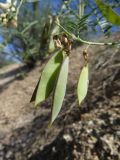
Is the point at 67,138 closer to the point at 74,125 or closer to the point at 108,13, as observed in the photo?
the point at 74,125

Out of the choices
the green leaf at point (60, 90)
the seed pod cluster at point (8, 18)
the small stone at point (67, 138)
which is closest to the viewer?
the green leaf at point (60, 90)

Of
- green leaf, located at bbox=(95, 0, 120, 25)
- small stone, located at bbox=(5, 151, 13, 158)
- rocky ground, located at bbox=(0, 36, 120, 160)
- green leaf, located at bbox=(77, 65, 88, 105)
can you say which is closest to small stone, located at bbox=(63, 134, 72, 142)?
rocky ground, located at bbox=(0, 36, 120, 160)

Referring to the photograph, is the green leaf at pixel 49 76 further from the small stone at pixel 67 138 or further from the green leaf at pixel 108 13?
the small stone at pixel 67 138

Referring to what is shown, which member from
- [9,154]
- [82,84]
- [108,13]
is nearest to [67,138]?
[9,154]

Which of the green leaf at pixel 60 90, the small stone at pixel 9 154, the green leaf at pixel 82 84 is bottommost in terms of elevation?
the small stone at pixel 9 154

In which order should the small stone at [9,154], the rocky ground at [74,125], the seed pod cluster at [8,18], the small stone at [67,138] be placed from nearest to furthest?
the seed pod cluster at [8,18] < the rocky ground at [74,125] < the small stone at [67,138] < the small stone at [9,154]

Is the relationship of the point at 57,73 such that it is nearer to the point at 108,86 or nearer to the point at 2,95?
the point at 108,86

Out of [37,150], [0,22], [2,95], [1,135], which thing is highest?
[0,22]

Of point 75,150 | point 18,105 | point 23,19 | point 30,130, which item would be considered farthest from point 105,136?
point 23,19

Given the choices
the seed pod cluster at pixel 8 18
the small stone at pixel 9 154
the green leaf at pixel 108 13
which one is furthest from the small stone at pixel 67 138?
the green leaf at pixel 108 13
